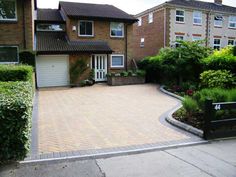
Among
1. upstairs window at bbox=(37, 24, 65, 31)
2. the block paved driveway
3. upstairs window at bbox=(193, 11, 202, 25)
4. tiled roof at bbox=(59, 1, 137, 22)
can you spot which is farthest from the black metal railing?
upstairs window at bbox=(193, 11, 202, 25)

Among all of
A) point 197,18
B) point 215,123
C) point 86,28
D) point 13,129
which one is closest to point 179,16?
point 197,18

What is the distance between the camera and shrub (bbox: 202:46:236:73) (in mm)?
13156

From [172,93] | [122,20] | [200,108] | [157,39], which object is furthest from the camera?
[157,39]

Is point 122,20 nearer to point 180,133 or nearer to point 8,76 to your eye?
point 8,76

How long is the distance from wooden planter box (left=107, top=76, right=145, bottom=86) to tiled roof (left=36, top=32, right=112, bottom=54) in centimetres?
256

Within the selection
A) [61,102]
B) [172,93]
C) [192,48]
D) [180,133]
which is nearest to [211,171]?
[180,133]

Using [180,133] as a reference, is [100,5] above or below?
above

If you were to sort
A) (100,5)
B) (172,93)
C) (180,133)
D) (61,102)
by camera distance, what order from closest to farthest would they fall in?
(180,133) < (61,102) < (172,93) < (100,5)

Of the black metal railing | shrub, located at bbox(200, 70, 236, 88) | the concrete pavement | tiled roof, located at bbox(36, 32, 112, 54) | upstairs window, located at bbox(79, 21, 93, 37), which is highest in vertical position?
upstairs window, located at bbox(79, 21, 93, 37)

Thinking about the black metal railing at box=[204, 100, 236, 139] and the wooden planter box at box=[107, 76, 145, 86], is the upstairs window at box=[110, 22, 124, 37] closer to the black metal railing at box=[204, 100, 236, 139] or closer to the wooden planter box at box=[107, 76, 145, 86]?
the wooden planter box at box=[107, 76, 145, 86]

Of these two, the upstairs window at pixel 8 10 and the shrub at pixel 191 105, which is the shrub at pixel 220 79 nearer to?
the shrub at pixel 191 105

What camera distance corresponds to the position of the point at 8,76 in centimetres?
1177

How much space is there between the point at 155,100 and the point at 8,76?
7228 millimetres

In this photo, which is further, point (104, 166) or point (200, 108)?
point (200, 108)
